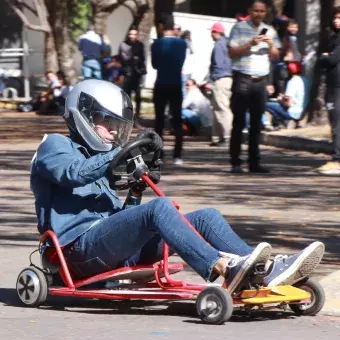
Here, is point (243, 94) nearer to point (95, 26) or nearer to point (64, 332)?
point (64, 332)

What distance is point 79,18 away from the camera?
1667 inches

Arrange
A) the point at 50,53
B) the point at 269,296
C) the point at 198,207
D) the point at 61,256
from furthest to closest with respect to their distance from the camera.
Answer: the point at 50,53
the point at 198,207
the point at 61,256
the point at 269,296

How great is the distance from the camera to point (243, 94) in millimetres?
14055

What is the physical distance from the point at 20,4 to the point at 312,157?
18070 millimetres

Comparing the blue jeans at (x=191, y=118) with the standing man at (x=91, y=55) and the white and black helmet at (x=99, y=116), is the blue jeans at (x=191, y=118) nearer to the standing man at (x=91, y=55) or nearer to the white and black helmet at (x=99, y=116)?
the standing man at (x=91, y=55)

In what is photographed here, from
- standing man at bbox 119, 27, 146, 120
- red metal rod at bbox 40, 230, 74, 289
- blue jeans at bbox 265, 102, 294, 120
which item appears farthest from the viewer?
standing man at bbox 119, 27, 146, 120

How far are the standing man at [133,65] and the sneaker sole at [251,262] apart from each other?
15.1 meters

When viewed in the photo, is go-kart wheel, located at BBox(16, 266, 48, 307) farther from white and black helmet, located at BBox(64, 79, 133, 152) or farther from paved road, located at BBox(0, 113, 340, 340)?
white and black helmet, located at BBox(64, 79, 133, 152)

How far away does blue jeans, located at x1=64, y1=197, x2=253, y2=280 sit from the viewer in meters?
6.46

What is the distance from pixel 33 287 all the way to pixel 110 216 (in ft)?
1.95

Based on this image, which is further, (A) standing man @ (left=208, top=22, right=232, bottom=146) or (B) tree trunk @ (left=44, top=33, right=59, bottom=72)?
(B) tree trunk @ (left=44, top=33, right=59, bottom=72)

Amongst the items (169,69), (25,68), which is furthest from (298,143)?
(25,68)

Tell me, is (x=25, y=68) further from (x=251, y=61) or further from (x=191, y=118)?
(x=251, y=61)

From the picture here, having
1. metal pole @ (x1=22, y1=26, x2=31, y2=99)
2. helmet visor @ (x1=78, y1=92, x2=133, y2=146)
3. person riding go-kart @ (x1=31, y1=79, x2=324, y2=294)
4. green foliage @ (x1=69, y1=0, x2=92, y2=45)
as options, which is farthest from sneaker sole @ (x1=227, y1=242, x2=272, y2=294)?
green foliage @ (x1=69, y1=0, x2=92, y2=45)
